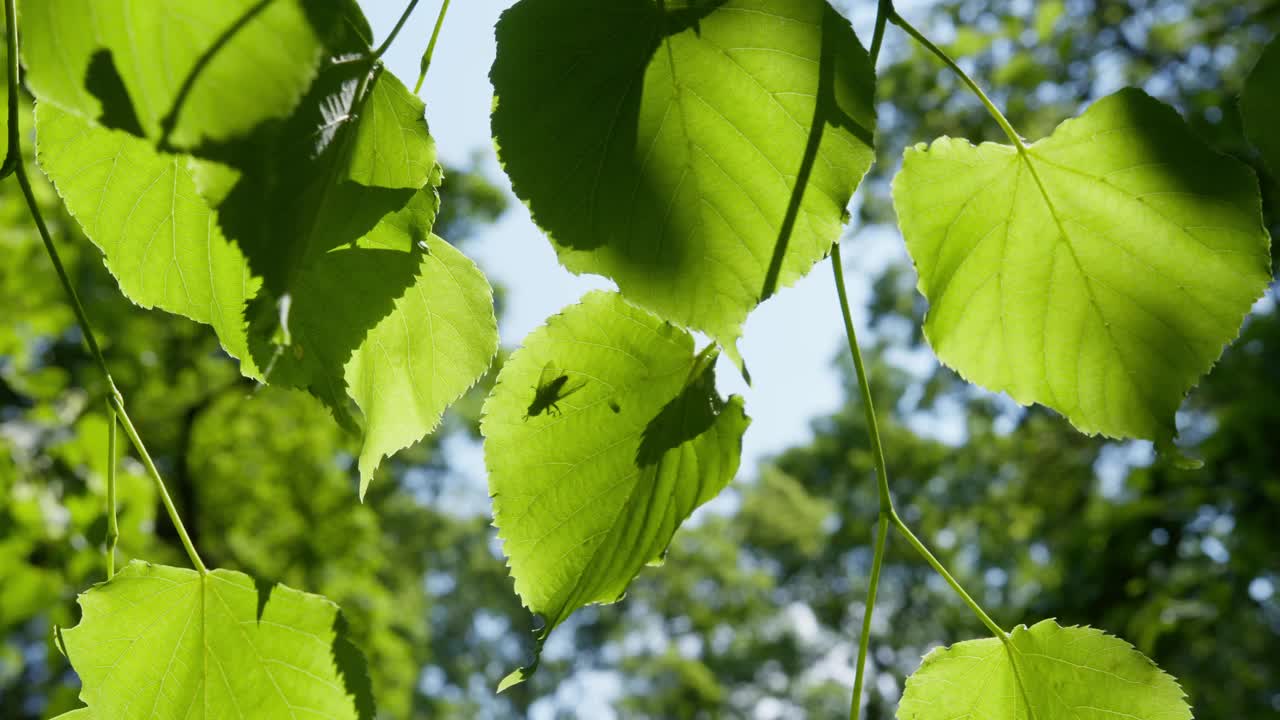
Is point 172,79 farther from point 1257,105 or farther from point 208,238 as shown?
point 1257,105

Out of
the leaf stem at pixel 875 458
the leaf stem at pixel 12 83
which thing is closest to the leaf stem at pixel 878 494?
the leaf stem at pixel 875 458

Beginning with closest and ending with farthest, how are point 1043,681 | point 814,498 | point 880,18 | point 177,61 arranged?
point 177,61 < point 880,18 < point 1043,681 < point 814,498

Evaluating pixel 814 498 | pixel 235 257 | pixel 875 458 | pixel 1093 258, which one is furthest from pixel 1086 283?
pixel 814 498

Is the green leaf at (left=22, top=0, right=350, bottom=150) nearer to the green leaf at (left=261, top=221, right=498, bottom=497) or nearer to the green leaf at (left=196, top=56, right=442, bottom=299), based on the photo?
the green leaf at (left=196, top=56, right=442, bottom=299)

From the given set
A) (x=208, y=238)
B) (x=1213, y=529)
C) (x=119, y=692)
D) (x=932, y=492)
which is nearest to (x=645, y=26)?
(x=208, y=238)

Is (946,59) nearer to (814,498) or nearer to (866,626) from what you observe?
(866,626)

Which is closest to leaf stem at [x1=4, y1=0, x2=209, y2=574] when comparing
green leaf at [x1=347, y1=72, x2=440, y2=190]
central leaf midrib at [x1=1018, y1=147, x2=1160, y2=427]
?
green leaf at [x1=347, y1=72, x2=440, y2=190]
